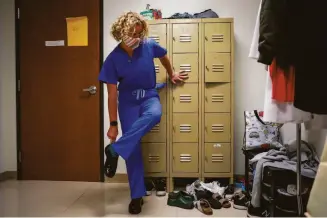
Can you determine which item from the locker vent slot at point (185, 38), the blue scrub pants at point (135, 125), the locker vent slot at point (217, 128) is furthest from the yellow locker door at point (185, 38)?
the locker vent slot at point (217, 128)

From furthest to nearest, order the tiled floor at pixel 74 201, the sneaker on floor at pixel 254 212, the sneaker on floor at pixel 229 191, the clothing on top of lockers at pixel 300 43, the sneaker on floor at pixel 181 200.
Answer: the sneaker on floor at pixel 229 191, the sneaker on floor at pixel 181 200, the tiled floor at pixel 74 201, the sneaker on floor at pixel 254 212, the clothing on top of lockers at pixel 300 43

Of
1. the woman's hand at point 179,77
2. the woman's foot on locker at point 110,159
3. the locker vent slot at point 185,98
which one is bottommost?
the woman's foot on locker at point 110,159

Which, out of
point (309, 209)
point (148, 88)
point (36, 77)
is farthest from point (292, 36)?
point (36, 77)

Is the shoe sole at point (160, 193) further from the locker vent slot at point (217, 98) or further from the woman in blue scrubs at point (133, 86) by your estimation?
the locker vent slot at point (217, 98)

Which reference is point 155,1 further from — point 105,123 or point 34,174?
point 34,174

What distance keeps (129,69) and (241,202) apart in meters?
1.40

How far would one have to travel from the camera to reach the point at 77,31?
2.93 metres

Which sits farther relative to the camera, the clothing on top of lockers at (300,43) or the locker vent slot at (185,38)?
the locker vent slot at (185,38)

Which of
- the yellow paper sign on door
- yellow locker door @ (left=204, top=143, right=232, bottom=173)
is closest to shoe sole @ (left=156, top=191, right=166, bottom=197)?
yellow locker door @ (left=204, top=143, right=232, bottom=173)

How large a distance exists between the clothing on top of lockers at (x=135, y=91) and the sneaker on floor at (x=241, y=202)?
749mm

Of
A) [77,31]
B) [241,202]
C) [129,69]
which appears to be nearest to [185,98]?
[129,69]

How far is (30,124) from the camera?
304 centimetres

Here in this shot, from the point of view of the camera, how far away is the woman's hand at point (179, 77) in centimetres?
257

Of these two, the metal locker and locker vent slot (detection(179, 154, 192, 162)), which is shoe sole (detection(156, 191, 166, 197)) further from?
locker vent slot (detection(179, 154, 192, 162))
